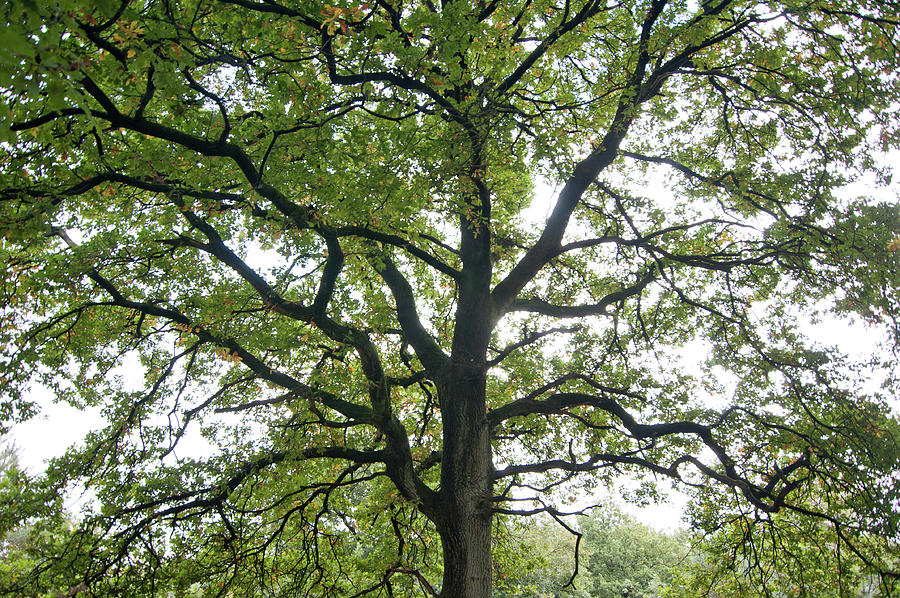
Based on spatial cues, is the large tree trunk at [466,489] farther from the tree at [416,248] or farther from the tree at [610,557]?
the tree at [610,557]

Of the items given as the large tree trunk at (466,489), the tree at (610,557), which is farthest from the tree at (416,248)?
the tree at (610,557)

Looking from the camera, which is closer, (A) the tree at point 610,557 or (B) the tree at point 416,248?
(B) the tree at point 416,248

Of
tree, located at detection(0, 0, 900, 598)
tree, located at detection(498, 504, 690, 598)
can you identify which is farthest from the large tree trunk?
tree, located at detection(498, 504, 690, 598)

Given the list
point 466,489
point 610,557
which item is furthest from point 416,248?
point 610,557

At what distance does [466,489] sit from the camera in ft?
20.6

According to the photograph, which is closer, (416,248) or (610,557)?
(416,248)

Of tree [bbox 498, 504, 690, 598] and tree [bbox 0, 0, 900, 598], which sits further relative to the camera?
tree [bbox 498, 504, 690, 598]

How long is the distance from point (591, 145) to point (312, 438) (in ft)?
19.3

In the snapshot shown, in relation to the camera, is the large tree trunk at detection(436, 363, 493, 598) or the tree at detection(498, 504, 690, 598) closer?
the large tree trunk at detection(436, 363, 493, 598)

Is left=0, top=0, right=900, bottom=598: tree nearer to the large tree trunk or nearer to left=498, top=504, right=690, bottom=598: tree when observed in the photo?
the large tree trunk

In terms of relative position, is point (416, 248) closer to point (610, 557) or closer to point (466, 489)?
point (466, 489)

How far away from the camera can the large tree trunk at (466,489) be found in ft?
19.2

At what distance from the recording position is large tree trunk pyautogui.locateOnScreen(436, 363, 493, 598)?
231 inches

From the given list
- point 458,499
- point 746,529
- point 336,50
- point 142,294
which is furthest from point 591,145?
point 142,294
